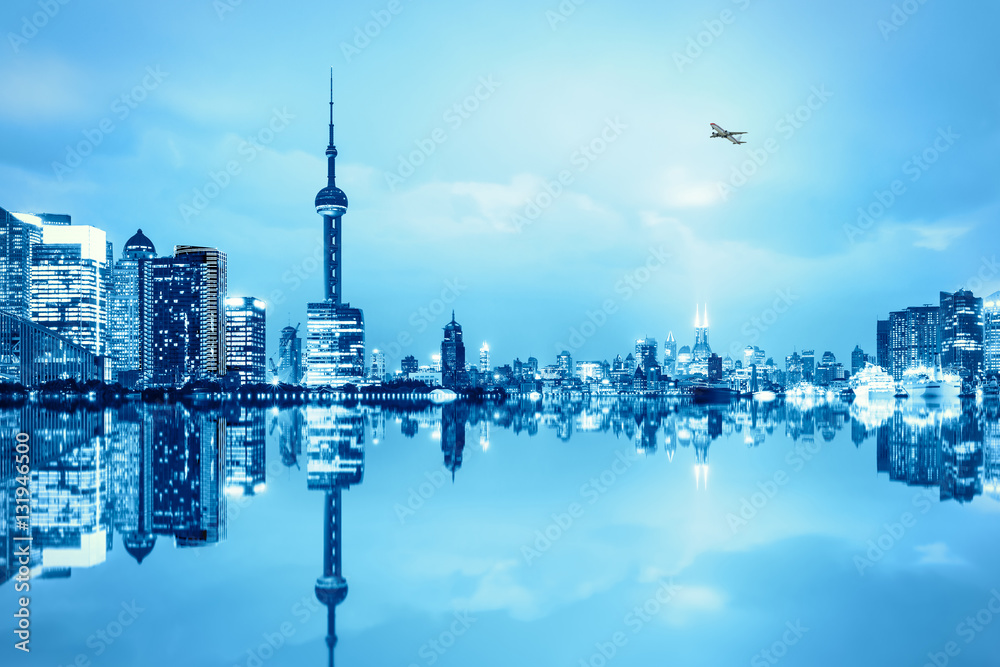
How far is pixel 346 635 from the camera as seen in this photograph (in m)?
13.5

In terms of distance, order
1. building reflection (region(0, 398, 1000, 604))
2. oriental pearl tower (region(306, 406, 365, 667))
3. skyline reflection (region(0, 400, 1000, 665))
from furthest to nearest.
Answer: building reflection (region(0, 398, 1000, 604)) < skyline reflection (region(0, 400, 1000, 665)) < oriental pearl tower (region(306, 406, 365, 667))

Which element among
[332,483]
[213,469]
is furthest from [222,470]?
[332,483]

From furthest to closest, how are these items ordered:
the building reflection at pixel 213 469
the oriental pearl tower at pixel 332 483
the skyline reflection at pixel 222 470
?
the building reflection at pixel 213 469, the skyline reflection at pixel 222 470, the oriental pearl tower at pixel 332 483

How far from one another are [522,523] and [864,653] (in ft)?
38.1

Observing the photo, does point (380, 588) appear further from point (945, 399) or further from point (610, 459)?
point (945, 399)

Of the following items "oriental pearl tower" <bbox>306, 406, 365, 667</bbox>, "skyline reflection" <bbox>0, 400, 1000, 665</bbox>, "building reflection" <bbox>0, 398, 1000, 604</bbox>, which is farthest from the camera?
"building reflection" <bbox>0, 398, 1000, 604</bbox>

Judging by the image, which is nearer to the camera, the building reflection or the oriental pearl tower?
the oriental pearl tower

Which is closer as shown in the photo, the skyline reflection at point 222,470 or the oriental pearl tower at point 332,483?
the oriental pearl tower at point 332,483

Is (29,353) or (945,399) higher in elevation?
(29,353)

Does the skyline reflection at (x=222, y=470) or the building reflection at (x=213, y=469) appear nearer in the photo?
the skyline reflection at (x=222, y=470)

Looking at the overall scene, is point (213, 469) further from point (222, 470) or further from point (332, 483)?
point (332, 483)

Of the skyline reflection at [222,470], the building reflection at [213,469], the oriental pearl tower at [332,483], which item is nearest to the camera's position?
the oriental pearl tower at [332,483]

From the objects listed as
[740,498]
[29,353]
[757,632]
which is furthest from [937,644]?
[29,353]

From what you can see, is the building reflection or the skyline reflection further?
the building reflection
